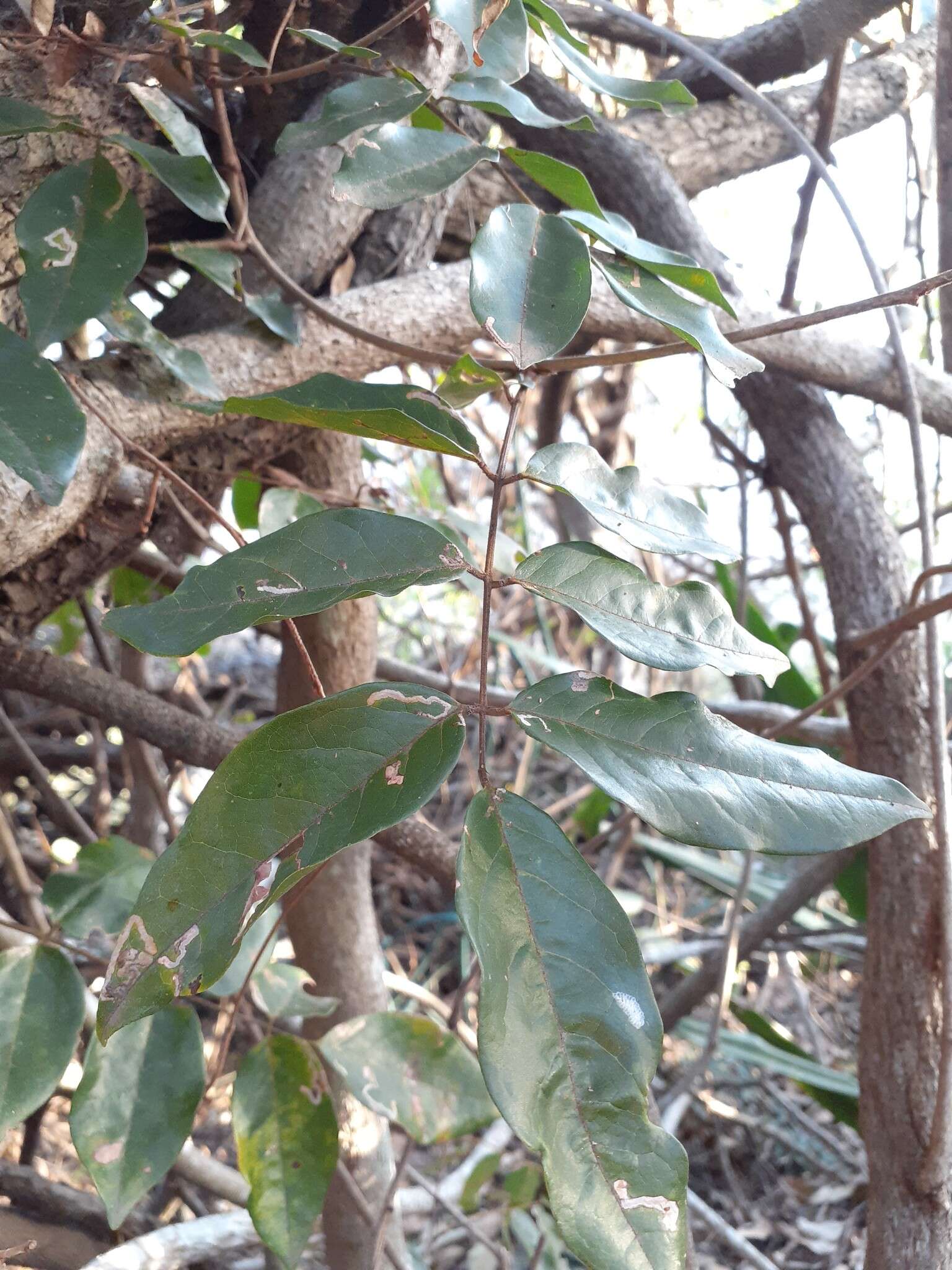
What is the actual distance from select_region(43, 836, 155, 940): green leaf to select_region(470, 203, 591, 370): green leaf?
448mm

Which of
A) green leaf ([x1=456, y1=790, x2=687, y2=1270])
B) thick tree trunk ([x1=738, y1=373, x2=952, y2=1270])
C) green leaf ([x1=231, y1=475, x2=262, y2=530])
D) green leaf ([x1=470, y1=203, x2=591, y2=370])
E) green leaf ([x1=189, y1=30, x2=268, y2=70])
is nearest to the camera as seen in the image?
green leaf ([x1=456, y1=790, x2=687, y2=1270])

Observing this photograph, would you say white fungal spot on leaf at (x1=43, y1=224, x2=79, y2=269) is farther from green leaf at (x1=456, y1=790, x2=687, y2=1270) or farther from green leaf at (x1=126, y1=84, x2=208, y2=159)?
green leaf at (x1=456, y1=790, x2=687, y2=1270)

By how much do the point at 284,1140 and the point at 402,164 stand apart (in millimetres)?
561

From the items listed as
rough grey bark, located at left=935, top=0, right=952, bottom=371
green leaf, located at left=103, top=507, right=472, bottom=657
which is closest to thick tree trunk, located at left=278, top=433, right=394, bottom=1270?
green leaf, located at left=103, top=507, right=472, bottom=657

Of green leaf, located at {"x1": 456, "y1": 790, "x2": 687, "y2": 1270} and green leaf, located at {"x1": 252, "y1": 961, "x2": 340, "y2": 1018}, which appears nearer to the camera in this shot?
green leaf, located at {"x1": 456, "y1": 790, "x2": 687, "y2": 1270}

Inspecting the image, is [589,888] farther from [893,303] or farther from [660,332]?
[660,332]

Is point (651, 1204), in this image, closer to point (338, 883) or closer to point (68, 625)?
point (338, 883)

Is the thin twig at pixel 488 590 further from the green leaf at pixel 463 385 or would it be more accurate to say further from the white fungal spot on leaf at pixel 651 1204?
the white fungal spot on leaf at pixel 651 1204

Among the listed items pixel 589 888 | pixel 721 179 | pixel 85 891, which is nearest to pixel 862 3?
pixel 721 179

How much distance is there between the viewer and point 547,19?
1.78 ft

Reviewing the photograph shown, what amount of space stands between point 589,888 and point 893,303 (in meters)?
0.32

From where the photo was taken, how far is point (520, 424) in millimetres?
1668

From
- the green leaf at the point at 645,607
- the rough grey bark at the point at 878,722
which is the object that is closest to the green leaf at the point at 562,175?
the green leaf at the point at 645,607

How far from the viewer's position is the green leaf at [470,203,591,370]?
1.34ft
